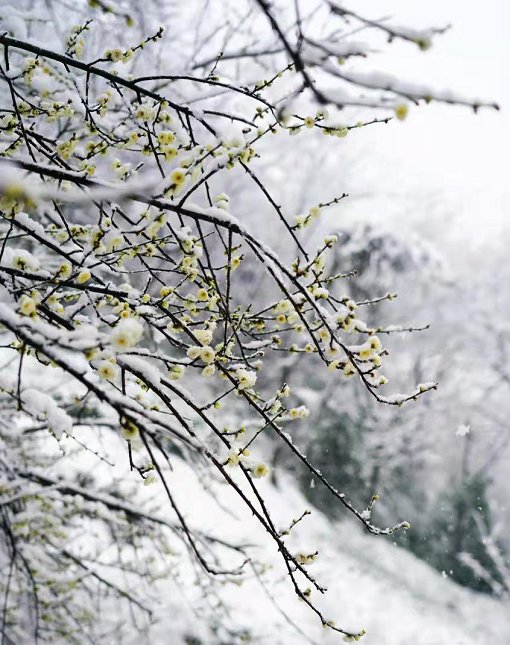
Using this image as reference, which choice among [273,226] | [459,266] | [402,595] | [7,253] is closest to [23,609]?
[7,253]

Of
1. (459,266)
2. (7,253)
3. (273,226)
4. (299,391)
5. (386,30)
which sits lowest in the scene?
(386,30)

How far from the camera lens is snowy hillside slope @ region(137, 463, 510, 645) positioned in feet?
18.3

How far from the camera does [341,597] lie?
23.5 feet

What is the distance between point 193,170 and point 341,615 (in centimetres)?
716

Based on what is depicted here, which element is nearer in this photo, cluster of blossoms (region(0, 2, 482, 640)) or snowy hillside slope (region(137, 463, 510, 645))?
cluster of blossoms (region(0, 2, 482, 640))

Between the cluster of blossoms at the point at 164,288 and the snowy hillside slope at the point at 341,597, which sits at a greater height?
the snowy hillside slope at the point at 341,597

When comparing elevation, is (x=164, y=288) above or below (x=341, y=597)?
below

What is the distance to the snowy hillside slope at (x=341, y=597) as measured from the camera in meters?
5.57

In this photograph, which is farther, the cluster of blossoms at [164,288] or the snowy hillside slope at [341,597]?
the snowy hillside slope at [341,597]

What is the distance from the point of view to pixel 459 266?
18.1m

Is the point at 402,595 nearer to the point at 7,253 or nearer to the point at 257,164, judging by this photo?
the point at 7,253

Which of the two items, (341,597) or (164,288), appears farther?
(341,597)

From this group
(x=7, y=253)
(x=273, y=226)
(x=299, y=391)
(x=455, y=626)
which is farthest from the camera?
(x=273, y=226)

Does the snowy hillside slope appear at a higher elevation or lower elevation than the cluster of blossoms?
higher
